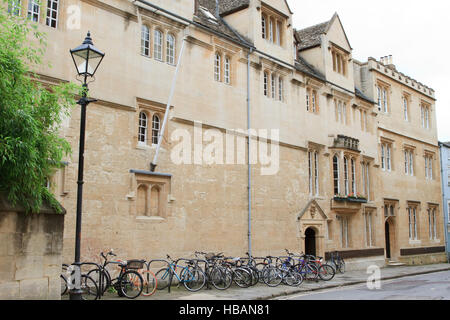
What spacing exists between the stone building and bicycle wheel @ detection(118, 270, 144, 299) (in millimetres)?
1658

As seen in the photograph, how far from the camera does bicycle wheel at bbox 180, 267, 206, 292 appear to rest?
13695mm

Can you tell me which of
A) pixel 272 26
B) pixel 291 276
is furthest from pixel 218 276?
pixel 272 26

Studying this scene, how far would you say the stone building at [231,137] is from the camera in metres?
13.8

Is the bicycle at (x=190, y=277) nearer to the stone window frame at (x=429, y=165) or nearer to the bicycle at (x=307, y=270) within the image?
the bicycle at (x=307, y=270)

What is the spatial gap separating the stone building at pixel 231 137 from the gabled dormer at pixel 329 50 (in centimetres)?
9

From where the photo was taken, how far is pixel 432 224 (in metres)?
33.6

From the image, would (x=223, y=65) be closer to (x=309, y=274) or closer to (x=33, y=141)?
(x=309, y=274)

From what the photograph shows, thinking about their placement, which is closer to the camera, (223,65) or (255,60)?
(223,65)

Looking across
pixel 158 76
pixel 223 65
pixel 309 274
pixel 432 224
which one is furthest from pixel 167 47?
pixel 432 224

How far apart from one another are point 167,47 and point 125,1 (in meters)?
2.22

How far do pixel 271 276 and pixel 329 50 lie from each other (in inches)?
581

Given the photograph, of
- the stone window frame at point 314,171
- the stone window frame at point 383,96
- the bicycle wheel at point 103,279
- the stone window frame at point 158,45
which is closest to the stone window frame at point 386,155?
the stone window frame at point 383,96

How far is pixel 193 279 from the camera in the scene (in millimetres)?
13766

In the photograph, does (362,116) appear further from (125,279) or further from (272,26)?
(125,279)
